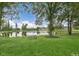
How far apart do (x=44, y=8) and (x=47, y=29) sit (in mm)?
207

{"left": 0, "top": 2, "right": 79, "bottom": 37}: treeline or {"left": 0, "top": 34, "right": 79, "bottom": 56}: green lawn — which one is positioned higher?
{"left": 0, "top": 2, "right": 79, "bottom": 37}: treeline

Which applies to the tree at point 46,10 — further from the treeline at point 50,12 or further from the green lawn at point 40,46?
the green lawn at point 40,46

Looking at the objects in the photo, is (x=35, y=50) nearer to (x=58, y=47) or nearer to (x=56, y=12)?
(x=58, y=47)

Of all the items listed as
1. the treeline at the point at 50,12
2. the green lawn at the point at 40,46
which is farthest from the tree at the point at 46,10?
the green lawn at the point at 40,46

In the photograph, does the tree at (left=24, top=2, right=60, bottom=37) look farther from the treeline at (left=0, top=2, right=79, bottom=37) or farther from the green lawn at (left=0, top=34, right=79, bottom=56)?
the green lawn at (left=0, top=34, right=79, bottom=56)

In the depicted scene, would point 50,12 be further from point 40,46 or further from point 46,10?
point 40,46

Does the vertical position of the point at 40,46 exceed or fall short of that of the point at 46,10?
it falls short

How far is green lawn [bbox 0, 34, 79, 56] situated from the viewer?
254cm

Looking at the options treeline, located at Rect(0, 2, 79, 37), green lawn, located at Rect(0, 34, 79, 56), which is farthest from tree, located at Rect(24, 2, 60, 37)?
green lawn, located at Rect(0, 34, 79, 56)

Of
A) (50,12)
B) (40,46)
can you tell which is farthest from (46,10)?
(40,46)

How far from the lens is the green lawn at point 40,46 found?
254cm

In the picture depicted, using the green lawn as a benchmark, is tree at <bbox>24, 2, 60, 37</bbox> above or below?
above

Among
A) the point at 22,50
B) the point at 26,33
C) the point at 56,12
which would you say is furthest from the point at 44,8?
the point at 22,50

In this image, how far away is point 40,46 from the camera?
2.56 m
